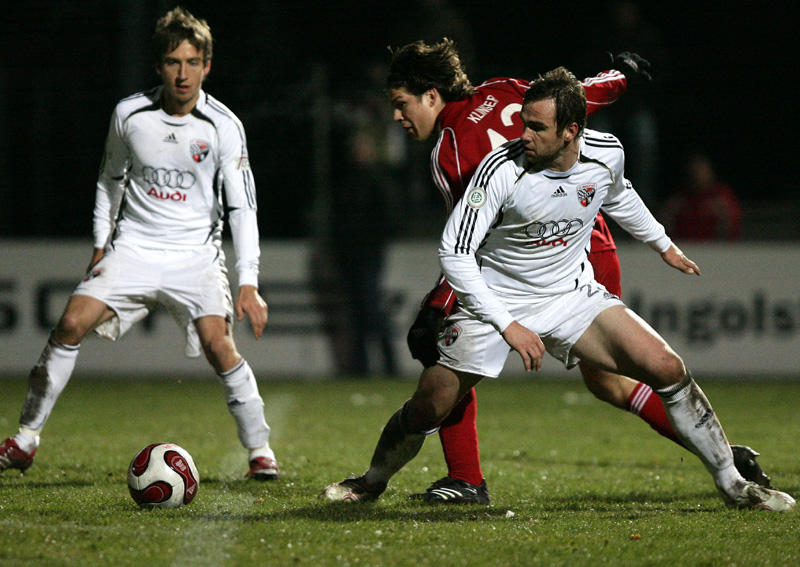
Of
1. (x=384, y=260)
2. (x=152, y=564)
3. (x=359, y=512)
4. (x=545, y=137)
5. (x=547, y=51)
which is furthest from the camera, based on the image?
(x=547, y=51)

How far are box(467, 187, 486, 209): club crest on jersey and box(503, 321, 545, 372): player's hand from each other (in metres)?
0.49

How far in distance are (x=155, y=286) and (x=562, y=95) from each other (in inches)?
98.4

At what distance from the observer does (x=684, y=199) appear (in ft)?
39.5

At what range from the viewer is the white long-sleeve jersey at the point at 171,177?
5551 millimetres

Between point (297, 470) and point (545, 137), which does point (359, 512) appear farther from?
point (545, 137)

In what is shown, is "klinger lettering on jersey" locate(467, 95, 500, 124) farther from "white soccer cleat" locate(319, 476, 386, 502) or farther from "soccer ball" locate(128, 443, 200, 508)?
"soccer ball" locate(128, 443, 200, 508)

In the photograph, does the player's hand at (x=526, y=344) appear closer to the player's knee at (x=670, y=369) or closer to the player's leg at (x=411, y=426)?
the player's leg at (x=411, y=426)

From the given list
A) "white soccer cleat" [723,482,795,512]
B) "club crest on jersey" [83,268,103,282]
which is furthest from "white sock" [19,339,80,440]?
"white soccer cleat" [723,482,795,512]

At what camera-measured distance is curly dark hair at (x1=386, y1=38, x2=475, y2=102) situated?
491 centimetres

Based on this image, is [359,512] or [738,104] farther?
[738,104]

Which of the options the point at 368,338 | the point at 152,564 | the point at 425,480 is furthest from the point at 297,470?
the point at 368,338

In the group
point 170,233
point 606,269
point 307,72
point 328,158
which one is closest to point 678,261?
point 606,269

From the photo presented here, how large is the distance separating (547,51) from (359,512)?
31.7ft

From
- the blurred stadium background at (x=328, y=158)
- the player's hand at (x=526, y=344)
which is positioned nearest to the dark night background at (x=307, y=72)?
the blurred stadium background at (x=328, y=158)
